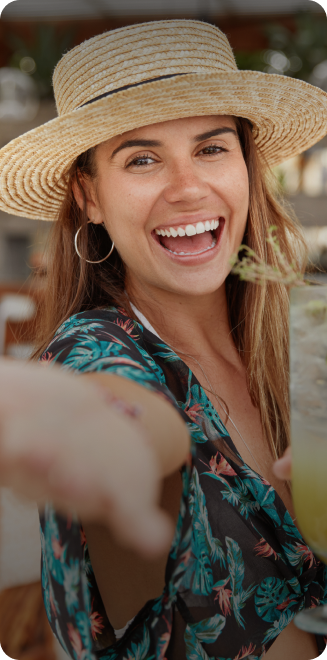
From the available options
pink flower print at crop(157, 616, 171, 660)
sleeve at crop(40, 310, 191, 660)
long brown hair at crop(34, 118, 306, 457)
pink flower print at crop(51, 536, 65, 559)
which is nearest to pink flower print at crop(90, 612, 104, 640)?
sleeve at crop(40, 310, 191, 660)

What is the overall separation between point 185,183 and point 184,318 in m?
0.32

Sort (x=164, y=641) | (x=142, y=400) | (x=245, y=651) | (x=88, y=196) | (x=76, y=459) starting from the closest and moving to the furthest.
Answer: (x=76, y=459) → (x=142, y=400) → (x=164, y=641) → (x=245, y=651) → (x=88, y=196)

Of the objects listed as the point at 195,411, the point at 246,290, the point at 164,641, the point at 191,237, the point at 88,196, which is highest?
the point at 88,196

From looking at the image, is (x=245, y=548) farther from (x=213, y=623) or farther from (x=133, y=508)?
(x=133, y=508)

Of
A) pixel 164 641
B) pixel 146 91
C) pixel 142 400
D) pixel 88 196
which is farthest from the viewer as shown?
pixel 88 196

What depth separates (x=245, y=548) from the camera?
800 millimetres

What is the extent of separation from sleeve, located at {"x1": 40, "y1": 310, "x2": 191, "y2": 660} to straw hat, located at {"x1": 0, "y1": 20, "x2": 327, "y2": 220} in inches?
14.9

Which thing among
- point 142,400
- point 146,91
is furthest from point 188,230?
point 142,400

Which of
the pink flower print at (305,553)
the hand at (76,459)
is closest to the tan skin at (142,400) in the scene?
the hand at (76,459)

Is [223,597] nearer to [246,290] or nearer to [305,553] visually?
[305,553]

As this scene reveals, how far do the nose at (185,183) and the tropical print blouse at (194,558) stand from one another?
22 centimetres

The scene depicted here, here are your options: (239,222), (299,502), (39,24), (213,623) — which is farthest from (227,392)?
(39,24)

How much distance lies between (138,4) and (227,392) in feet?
13.4

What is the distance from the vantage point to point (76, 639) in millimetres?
568
